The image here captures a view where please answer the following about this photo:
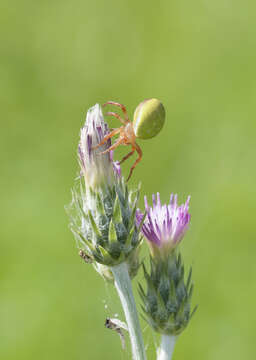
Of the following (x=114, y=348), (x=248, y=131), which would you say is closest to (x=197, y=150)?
(x=248, y=131)

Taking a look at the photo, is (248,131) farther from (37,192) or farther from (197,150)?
(37,192)

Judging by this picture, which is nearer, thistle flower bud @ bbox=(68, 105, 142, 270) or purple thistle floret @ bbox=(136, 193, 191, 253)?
thistle flower bud @ bbox=(68, 105, 142, 270)

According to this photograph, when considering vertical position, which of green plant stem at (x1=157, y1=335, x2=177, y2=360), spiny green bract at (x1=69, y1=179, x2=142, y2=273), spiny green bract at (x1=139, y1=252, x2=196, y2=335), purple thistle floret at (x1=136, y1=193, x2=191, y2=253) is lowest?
green plant stem at (x1=157, y1=335, x2=177, y2=360)

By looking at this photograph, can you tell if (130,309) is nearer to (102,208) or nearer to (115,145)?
(102,208)

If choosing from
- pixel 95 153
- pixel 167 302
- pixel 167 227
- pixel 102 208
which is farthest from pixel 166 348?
pixel 95 153

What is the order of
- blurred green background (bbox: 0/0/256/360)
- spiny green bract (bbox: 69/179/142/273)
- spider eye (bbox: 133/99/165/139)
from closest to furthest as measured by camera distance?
spiny green bract (bbox: 69/179/142/273), spider eye (bbox: 133/99/165/139), blurred green background (bbox: 0/0/256/360)

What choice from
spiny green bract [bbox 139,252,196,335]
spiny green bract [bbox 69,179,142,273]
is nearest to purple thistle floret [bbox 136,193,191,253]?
spiny green bract [bbox 139,252,196,335]

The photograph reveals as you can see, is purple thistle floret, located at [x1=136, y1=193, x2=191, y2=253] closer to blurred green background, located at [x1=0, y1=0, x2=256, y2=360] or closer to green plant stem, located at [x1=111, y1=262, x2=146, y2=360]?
green plant stem, located at [x1=111, y1=262, x2=146, y2=360]

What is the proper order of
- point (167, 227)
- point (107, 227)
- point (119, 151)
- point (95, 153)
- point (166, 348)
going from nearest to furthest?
point (107, 227) → point (95, 153) → point (166, 348) → point (167, 227) → point (119, 151)
